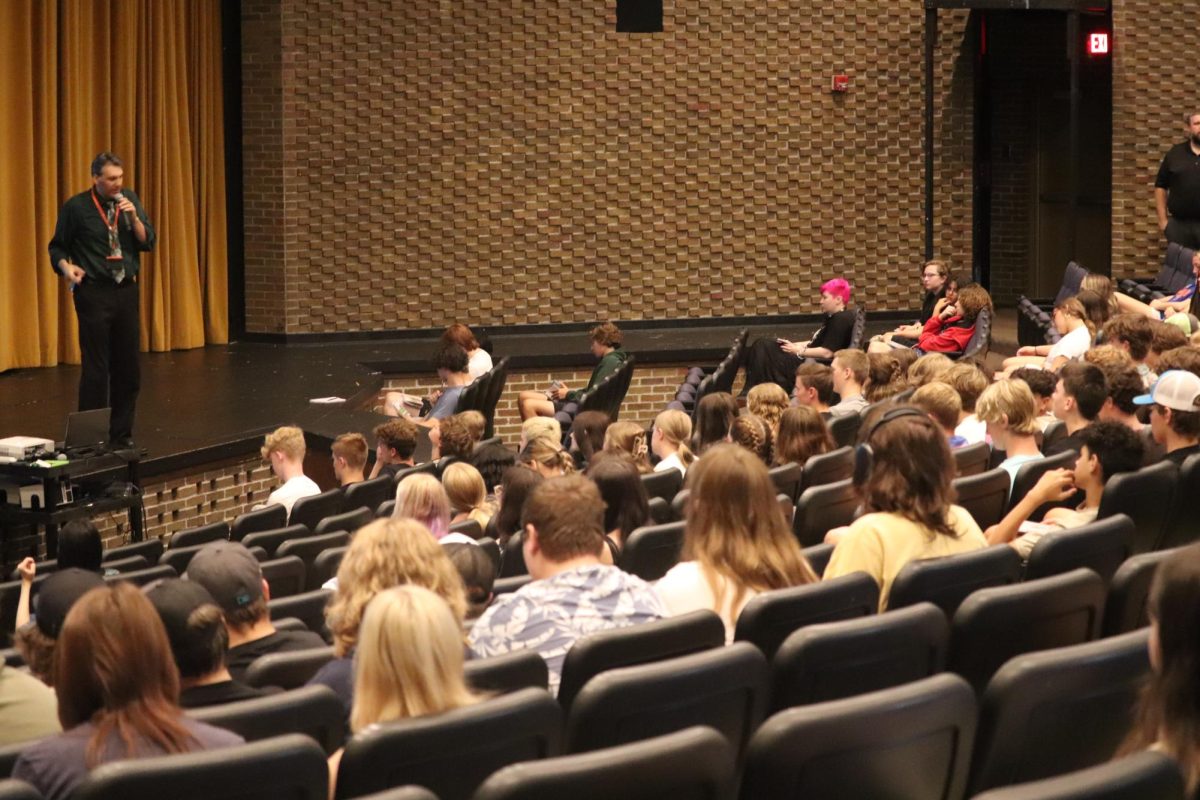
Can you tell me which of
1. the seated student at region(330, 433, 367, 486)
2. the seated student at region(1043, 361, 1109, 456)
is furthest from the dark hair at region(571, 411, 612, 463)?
the seated student at region(1043, 361, 1109, 456)

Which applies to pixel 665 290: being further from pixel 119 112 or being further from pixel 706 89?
pixel 119 112

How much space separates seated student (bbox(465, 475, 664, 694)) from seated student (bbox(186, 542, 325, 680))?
0.45 meters

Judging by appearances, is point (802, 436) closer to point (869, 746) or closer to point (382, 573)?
point (382, 573)

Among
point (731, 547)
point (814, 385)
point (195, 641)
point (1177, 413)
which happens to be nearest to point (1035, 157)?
point (814, 385)

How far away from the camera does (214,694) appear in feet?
9.87

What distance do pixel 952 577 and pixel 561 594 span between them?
0.86 metres

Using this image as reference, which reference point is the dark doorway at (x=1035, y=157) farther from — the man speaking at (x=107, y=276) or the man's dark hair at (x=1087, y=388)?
the man's dark hair at (x=1087, y=388)

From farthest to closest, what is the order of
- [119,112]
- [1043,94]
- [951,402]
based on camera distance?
[1043,94]
[119,112]
[951,402]

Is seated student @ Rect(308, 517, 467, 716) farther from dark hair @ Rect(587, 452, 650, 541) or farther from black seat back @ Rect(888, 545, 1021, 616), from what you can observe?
dark hair @ Rect(587, 452, 650, 541)

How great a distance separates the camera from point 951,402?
5.73 metres

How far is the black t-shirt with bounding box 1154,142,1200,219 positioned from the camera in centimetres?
1236

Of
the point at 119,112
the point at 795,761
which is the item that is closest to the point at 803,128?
the point at 119,112

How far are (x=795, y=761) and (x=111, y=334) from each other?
6753 mm

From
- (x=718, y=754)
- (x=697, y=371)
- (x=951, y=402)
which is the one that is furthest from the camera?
(x=697, y=371)
